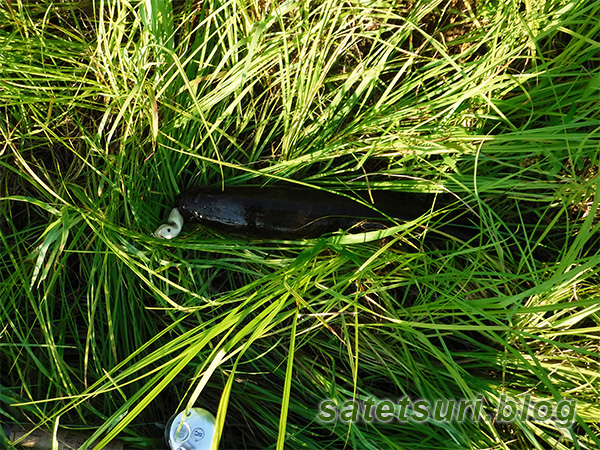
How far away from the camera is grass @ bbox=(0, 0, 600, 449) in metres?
2.16

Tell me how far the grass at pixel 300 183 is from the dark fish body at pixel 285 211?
0.30ft

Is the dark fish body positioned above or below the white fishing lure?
→ above

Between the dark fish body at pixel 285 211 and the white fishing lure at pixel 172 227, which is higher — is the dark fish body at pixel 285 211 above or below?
above

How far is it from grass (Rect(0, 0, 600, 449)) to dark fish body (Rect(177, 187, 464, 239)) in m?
0.09

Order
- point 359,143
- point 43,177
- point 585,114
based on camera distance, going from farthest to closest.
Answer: point 43,177 < point 359,143 < point 585,114

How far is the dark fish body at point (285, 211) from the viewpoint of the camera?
7.32 feet

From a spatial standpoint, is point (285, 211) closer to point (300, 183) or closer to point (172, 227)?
point (300, 183)

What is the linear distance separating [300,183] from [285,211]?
0.19 meters

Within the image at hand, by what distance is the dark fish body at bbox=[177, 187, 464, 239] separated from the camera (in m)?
2.23

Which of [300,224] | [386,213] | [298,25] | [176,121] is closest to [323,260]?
[300,224]

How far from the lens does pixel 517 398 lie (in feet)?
7.30

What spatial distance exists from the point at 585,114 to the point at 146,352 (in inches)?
100

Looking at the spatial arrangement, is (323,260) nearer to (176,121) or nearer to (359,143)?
(359,143)

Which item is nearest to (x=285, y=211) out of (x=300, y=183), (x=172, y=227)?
(x=300, y=183)
